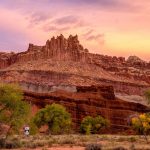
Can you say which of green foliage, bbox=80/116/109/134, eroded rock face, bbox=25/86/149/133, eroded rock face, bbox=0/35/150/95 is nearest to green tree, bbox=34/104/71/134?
green foliage, bbox=80/116/109/134

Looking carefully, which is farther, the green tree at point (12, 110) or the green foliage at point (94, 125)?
the green foliage at point (94, 125)

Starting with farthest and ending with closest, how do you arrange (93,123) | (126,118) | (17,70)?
1. (17,70)
2. (126,118)
3. (93,123)

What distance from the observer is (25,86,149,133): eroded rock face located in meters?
144

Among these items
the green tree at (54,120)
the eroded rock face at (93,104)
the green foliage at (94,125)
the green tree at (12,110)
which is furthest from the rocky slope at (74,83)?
the green tree at (12,110)

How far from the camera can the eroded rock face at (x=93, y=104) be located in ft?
473

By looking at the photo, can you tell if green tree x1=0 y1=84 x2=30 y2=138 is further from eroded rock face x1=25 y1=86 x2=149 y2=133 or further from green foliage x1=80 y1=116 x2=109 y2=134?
eroded rock face x1=25 y1=86 x2=149 y2=133

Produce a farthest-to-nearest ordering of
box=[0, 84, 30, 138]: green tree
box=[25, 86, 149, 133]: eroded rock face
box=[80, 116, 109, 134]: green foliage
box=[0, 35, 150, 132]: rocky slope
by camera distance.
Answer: box=[0, 35, 150, 132]: rocky slope, box=[25, 86, 149, 133]: eroded rock face, box=[80, 116, 109, 134]: green foliage, box=[0, 84, 30, 138]: green tree

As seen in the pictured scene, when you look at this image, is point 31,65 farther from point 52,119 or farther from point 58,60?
point 52,119

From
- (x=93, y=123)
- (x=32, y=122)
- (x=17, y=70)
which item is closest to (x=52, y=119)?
(x=32, y=122)

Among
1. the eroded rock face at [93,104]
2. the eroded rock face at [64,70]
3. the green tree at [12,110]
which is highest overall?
the eroded rock face at [64,70]

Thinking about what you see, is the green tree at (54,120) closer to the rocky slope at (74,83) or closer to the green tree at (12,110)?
the green tree at (12,110)

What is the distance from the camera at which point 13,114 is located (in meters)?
43.7

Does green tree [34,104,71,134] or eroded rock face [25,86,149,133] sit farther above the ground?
eroded rock face [25,86,149,133]

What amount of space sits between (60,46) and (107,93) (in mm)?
47206
